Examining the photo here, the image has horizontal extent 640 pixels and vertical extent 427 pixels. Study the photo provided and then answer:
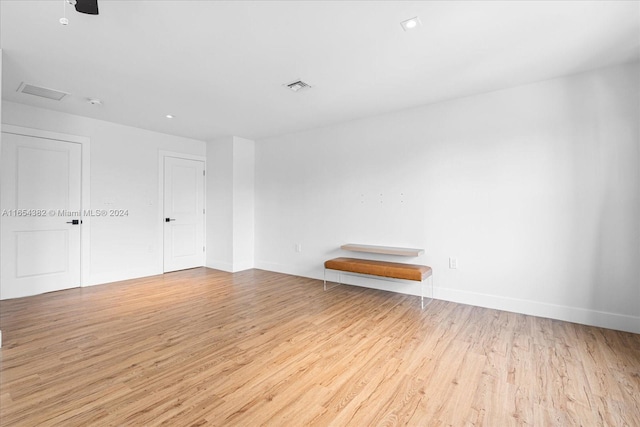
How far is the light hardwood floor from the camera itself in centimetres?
173

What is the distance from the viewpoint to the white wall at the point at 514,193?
9.59 feet

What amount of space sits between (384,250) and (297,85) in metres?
2.37

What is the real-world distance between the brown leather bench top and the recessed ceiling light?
2506mm

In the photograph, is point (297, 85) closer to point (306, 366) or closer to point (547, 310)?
point (306, 366)

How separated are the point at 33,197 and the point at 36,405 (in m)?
3.45

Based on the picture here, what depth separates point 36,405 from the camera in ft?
5.87

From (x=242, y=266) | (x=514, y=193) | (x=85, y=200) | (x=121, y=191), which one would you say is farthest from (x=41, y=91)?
(x=514, y=193)

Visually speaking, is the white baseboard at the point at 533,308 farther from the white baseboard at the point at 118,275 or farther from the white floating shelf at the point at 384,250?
the white baseboard at the point at 118,275

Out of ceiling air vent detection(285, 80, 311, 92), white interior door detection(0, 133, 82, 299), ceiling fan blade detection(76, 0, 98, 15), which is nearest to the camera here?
ceiling fan blade detection(76, 0, 98, 15)

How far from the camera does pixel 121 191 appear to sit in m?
4.90

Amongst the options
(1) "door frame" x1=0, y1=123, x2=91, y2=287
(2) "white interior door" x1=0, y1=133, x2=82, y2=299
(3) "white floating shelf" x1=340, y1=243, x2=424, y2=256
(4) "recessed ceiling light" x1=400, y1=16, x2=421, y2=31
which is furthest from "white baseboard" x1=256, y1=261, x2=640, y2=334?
(2) "white interior door" x1=0, y1=133, x2=82, y2=299

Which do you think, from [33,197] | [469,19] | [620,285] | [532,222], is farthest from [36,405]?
[620,285]

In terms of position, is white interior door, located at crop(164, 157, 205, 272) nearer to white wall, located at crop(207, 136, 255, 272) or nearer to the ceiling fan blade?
white wall, located at crop(207, 136, 255, 272)

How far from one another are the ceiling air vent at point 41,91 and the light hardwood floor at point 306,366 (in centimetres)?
255
